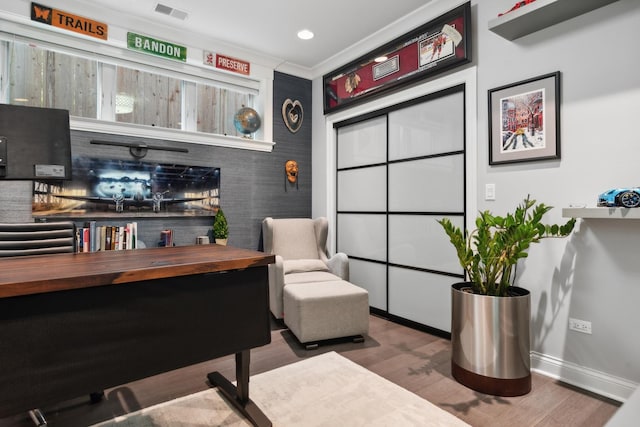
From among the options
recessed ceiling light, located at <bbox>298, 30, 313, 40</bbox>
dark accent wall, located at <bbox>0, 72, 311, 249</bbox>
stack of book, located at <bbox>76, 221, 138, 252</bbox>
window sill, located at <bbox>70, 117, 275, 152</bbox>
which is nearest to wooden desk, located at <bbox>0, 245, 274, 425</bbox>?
stack of book, located at <bbox>76, 221, 138, 252</bbox>

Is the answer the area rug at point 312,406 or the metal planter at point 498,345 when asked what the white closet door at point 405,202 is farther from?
the area rug at point 312,406

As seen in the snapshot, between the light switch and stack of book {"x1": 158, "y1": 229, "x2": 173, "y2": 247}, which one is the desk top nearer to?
stack of book {"x1": 158, "y1": 229, "x2": 173, "y2": 247}

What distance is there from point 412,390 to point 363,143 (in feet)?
8.19

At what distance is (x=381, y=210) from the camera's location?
11.5ft

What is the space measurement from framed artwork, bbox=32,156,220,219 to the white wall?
2.77 meters

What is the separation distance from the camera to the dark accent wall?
3117 mm

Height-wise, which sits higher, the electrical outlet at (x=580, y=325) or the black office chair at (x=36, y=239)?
the black office chair at (x=36, y=239)

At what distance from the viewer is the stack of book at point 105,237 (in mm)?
2820

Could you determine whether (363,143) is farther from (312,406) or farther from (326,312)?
(312,406)

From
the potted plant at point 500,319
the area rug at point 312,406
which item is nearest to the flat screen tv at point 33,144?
the area rug at point 312,406

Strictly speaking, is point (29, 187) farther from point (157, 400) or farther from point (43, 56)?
point (157, 400)

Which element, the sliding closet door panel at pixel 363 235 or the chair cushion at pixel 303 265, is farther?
the sliding closet door panel at pixel 363 235

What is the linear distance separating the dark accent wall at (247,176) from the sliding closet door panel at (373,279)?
1.00 meters

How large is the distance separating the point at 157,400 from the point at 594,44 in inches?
127
